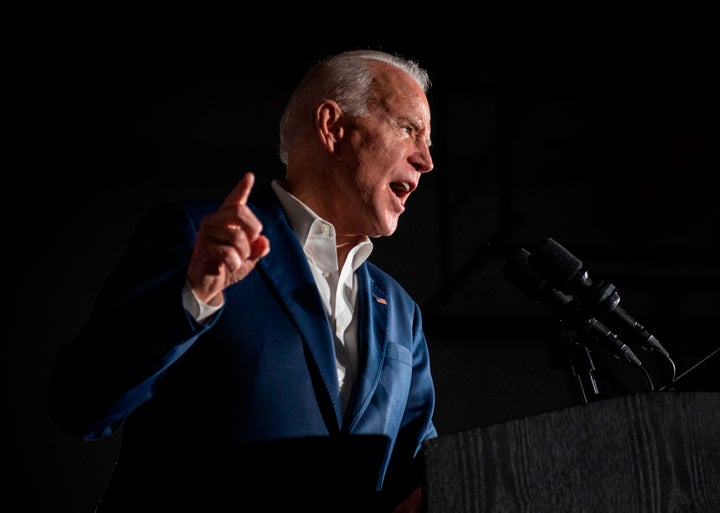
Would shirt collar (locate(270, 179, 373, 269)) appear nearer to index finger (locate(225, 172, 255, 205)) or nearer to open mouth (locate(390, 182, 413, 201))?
open mouth (locate(390, 182, 413, 201))

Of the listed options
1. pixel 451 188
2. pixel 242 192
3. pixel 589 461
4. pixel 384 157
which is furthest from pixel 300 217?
pixel 451 188

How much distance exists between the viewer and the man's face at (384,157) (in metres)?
1.44

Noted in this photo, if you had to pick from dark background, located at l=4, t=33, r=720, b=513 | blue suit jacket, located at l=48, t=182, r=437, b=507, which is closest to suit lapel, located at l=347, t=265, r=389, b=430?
blue suit jacket, located at l=48, t=182, r=437, b=507

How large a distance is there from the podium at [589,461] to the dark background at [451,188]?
2102 mm

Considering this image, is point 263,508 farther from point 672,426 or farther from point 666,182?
point 666,182

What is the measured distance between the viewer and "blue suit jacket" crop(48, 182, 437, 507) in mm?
951

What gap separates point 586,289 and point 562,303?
0.07 m

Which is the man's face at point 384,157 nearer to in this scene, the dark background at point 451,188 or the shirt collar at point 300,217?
the shirt collar at point 300,217

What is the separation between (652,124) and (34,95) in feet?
10.4

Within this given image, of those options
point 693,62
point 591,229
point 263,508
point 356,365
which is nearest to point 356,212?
point 356,365

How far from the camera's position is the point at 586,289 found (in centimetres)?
113

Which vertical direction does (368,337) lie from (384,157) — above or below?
below

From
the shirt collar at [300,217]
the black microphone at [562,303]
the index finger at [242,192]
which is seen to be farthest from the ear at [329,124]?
the index finger at [242,192]

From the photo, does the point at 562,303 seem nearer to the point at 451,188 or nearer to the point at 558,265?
the point at 558,265
